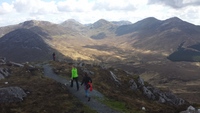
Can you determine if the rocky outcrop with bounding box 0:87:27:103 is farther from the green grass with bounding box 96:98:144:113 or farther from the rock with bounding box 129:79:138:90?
the rock with bounding box 129:79:138:90

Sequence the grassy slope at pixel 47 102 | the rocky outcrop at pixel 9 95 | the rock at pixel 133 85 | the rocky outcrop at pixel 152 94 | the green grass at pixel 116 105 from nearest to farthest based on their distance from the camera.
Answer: the grassy slope at pixel 47 102 → the green grass at pixel 116 105 → the rocky outcrop at pixel 9 95 → the rock at pixel 133 85 → the rocky outcrop at pixel 152 94

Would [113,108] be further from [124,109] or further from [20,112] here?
[20,112]

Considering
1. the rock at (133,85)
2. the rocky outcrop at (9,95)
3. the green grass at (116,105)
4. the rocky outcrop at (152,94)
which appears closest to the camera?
the green grass at (116,105)

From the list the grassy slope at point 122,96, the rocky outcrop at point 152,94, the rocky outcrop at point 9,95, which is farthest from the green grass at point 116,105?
the rocky outcrop at point 152,94

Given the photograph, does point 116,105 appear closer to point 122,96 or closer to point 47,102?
point 122,96

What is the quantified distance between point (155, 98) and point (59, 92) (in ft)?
91.2

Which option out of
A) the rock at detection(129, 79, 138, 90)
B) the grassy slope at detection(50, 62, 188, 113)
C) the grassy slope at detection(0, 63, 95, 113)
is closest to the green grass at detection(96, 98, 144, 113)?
the grassy slope at detection(50, 62, 188, 113)

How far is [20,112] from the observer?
92.9ft

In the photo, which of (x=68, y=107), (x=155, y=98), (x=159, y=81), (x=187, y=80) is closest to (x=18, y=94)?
(x=68, y=107)

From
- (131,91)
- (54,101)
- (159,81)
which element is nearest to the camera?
(54,101)

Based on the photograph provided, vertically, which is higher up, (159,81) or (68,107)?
(68,107)

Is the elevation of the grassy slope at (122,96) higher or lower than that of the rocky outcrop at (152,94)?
higher

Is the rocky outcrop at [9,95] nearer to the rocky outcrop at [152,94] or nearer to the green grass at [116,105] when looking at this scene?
the green grass at [116,105]

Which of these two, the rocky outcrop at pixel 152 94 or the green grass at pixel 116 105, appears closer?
the green grass at pixel 116 105
